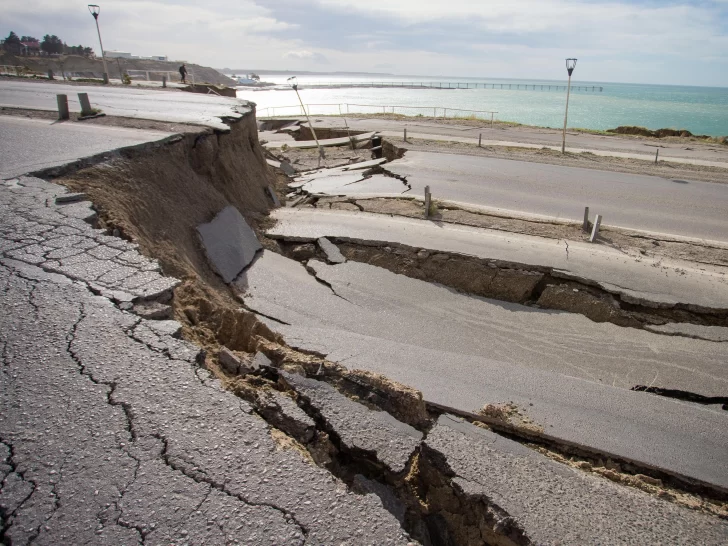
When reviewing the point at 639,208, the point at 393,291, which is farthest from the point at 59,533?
the point at 639,208

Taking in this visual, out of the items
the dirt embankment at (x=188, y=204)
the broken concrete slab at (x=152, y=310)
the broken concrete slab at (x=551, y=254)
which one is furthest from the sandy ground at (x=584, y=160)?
the broken concrete slab at (x=152, y=310)

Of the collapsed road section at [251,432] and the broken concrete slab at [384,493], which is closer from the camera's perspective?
the collapsed road section at [251,432]

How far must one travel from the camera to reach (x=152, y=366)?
2.78 m

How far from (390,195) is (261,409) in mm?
8269

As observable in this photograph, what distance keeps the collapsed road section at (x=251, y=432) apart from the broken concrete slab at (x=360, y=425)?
0.01 metres

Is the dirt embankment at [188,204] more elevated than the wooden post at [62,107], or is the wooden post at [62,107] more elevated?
the wooden post at [62,107]

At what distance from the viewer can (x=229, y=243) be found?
7.27 metres

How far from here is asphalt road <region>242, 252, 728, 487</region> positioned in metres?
3.78

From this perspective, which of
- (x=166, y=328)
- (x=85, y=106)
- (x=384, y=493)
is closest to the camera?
(x=384, y=493)

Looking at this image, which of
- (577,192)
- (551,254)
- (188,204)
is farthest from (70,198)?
(577,192)

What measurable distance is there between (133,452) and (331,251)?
556 cm

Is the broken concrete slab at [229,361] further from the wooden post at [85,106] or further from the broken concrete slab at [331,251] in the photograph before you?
the wooden post at [85,106]

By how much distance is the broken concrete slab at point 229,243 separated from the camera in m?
6.64

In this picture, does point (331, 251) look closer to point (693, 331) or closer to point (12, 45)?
point (693, 331)
